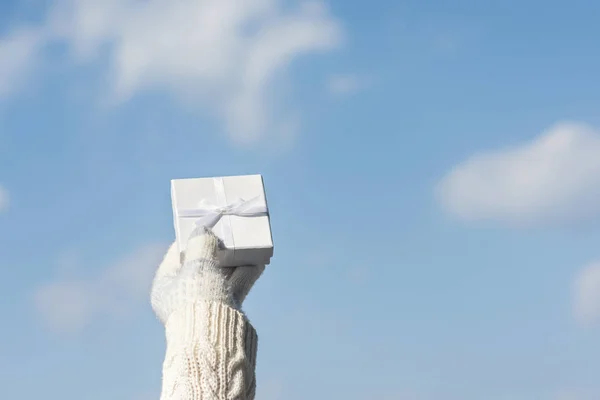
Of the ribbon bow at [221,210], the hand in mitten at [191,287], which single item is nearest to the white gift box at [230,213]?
the ribbon bow at [221,210]

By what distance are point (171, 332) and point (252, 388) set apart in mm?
162

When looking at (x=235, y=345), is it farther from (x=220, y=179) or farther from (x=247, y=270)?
(x=220, y=179)

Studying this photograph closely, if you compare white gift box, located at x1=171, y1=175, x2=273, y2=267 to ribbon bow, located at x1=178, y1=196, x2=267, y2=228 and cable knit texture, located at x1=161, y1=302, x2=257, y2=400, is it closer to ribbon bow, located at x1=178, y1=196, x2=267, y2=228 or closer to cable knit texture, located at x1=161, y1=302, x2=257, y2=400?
ribbon bow, located at x1=178, y1=196, x2=267, y2=228

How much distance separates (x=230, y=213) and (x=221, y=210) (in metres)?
0.05

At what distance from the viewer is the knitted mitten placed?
52.9 inches

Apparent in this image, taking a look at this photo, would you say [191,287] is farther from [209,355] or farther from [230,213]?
[230,213]

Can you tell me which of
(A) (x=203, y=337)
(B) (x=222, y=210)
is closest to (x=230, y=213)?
(B) (x=222, y=210)

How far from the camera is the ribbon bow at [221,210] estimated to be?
3104mm

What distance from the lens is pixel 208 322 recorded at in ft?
4.65

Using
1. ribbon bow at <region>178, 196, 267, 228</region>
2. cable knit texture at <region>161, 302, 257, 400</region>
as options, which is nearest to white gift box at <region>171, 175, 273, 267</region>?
ribbon bow at <region>178, 196, 267, 228</region>

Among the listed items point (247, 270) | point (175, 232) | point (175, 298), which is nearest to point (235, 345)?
point (175, 298)

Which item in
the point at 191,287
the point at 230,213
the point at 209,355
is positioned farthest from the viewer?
the point at 230,213

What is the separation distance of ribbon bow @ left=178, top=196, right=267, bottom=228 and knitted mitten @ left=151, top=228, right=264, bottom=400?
1.48m

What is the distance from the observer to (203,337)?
4.56 feet
